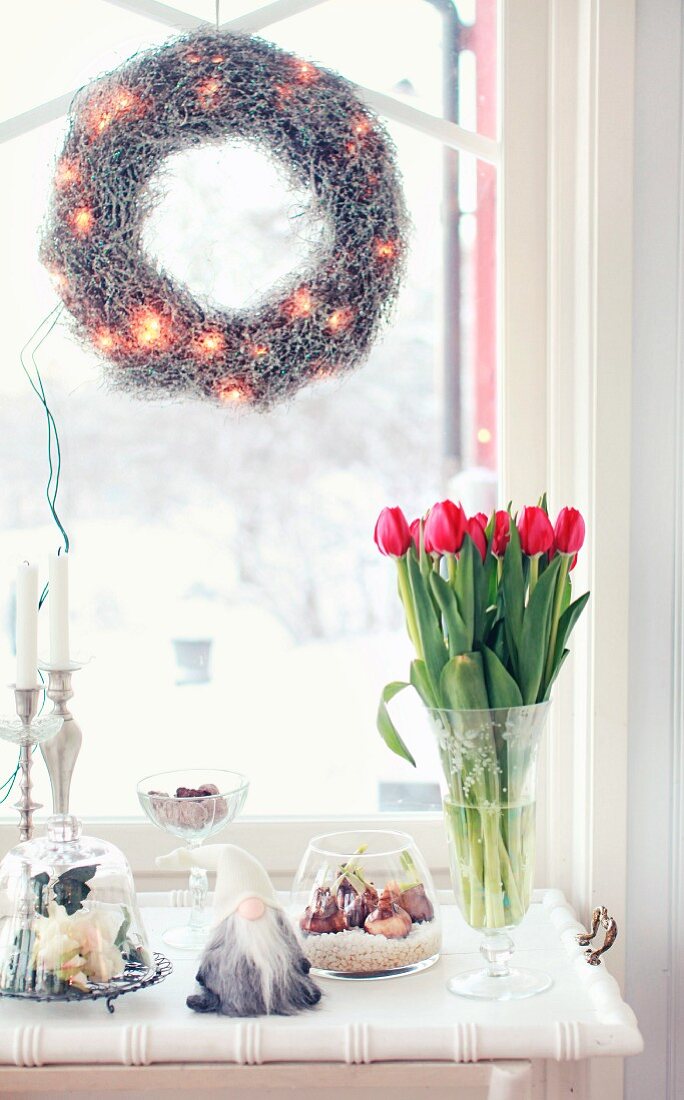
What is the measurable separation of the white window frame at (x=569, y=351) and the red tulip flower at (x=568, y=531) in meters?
0.27

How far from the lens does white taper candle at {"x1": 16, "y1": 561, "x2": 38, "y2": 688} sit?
1.30 m

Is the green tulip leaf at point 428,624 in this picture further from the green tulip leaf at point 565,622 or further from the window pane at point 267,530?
the window pane at point 267,530

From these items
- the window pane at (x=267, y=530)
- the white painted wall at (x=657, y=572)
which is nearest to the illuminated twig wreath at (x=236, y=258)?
the window pane at (x=267, y=530)

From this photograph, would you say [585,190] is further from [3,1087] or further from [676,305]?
[3,1087]

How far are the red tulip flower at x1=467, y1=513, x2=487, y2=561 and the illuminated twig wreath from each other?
44 centimetres

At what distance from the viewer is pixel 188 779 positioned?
1536mm

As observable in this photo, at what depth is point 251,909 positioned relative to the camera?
1228 mm

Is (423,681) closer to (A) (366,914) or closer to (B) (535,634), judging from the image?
(B) (535,634)

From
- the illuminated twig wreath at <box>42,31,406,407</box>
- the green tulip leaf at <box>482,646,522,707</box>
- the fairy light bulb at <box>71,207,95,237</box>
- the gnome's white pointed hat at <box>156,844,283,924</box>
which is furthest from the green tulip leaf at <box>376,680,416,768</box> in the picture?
the fairy light bulb at <box>71,207,95,237</box>

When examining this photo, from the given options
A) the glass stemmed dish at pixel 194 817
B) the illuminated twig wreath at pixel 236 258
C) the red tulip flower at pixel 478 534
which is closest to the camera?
the red tulip flower at pixel 478 534

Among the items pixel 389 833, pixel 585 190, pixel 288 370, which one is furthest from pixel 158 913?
pixel 585 190

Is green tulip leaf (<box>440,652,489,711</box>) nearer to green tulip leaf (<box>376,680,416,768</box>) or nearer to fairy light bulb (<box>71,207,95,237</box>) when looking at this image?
green tulip leaf (<box>376,680,416,768</box>)

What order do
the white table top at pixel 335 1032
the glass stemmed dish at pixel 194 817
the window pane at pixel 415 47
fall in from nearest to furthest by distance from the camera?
the white table top at pixel 335 1032 → the glass stemmed dish at pixel 194 817 → the window pane at pixel 415 47

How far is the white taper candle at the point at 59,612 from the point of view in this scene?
1.32 metres
